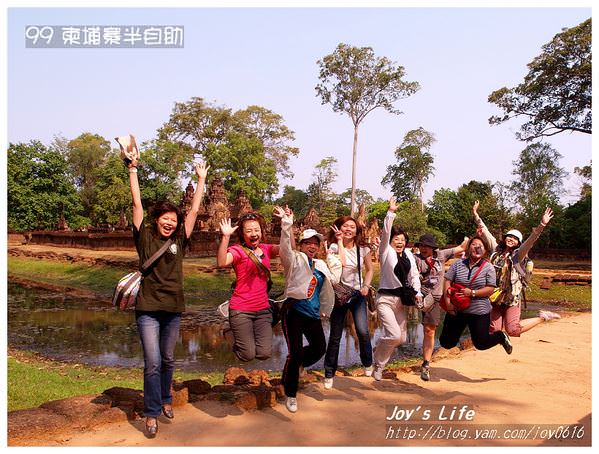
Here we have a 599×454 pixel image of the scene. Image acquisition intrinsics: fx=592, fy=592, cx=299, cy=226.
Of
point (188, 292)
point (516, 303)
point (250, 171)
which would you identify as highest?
point (250, 171)

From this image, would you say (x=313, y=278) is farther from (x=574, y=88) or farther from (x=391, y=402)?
(x=574, y=88)

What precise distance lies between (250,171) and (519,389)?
142ft

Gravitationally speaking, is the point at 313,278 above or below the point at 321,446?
above

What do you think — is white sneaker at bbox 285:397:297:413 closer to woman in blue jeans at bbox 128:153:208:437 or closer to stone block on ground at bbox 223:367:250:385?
woman in blue jeans at bbox 128:153:208:437

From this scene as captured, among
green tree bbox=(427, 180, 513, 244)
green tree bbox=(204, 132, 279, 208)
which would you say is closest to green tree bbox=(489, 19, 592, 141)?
green tree bbox=(427, 180, 513, 244)

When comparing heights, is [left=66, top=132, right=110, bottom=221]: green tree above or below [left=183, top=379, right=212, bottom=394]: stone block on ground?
above

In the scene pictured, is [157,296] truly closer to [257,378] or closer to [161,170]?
[257,378]

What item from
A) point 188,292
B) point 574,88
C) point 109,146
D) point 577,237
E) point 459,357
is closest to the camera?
point 459,357

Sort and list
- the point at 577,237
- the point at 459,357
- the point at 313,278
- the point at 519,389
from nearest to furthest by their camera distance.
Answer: the point at 313,278, the point at 519,389, the point at 459,357, the point at 577,237

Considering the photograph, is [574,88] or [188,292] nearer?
[188,292]

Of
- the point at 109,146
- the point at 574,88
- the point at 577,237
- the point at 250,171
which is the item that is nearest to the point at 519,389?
the point at 574,88

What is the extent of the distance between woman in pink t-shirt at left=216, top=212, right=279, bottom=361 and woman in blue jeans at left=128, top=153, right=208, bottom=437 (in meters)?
0.43

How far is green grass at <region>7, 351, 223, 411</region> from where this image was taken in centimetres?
863

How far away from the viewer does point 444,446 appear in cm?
470
